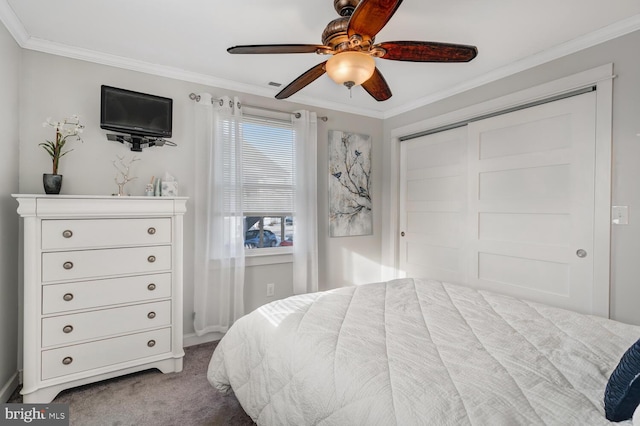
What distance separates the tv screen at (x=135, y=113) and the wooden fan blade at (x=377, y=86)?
64.5 inches

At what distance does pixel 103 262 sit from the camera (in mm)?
2205

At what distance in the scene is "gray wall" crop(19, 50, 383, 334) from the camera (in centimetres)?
234

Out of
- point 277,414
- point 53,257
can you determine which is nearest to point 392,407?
point 277,414

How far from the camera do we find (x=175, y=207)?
7.97 feet

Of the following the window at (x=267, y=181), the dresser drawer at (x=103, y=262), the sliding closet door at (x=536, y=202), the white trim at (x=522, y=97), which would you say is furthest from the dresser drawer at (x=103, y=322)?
the white trim at (x=522, y=97)

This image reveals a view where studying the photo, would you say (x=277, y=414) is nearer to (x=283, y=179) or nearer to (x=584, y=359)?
(x=584, y=359)

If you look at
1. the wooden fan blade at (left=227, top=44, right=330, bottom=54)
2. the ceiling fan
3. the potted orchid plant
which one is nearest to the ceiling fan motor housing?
the ceiling fan

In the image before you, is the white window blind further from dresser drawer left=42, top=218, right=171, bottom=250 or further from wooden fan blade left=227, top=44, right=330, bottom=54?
wooden fan blade left=227, top=44, right=330, bottom=54

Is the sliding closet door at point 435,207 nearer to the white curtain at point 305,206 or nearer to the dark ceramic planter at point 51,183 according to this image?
the white curtain at point 305,206

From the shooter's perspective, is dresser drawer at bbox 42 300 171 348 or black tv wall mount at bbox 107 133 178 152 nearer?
dresser drawer at bbox 42 300 171 348

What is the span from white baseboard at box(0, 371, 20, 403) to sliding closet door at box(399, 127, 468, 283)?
3.53 meters

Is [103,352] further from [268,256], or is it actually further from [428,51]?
[428,51]

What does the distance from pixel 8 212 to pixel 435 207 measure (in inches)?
140

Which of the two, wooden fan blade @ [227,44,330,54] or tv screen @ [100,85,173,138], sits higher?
wooden fan blade @ [227,44,330,54]
